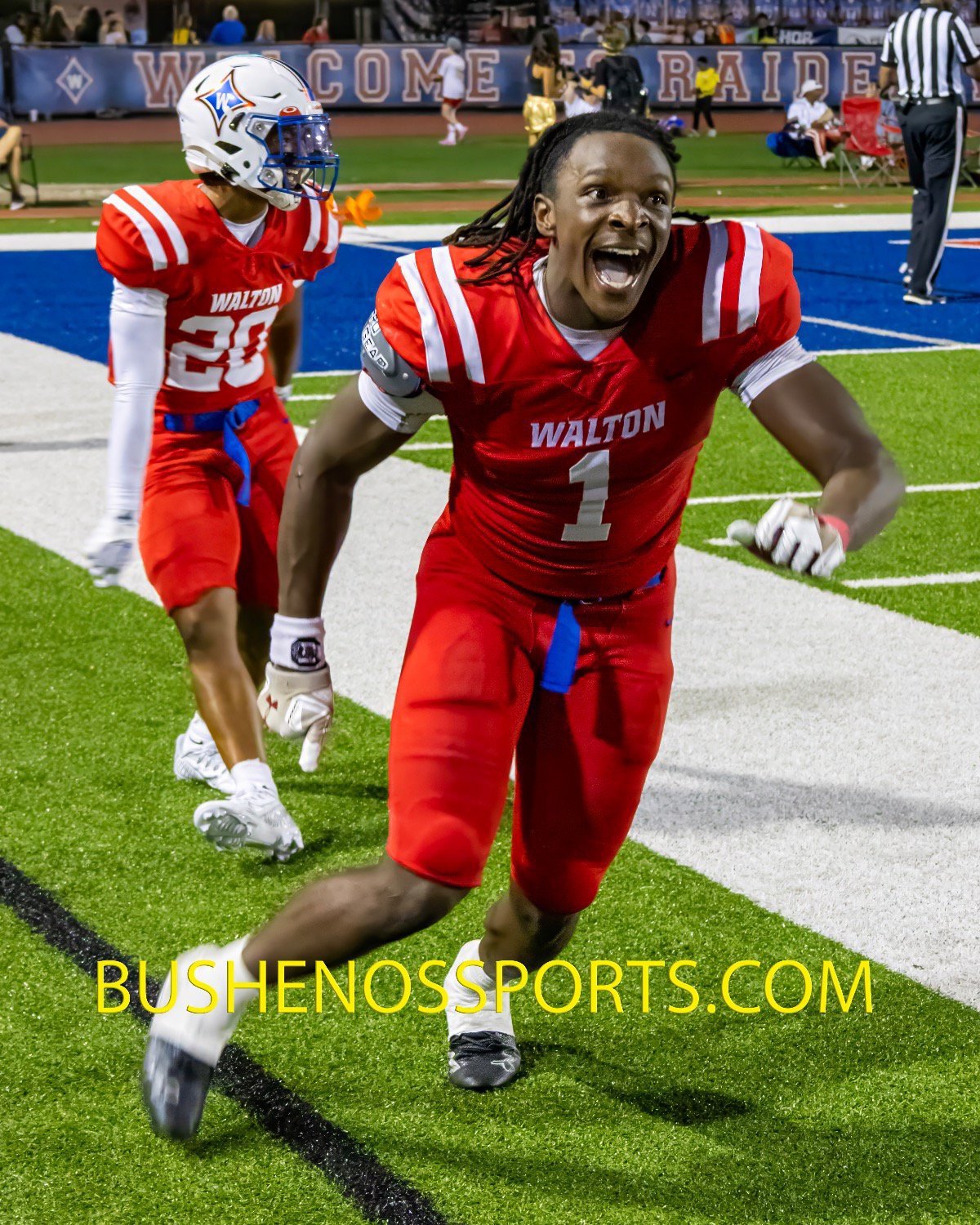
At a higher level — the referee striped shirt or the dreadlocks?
the dreadlocks

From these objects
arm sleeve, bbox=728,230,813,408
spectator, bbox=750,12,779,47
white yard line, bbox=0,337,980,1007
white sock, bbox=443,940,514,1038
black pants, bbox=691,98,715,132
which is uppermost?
arm sleeve, bbox=728,230,813,408

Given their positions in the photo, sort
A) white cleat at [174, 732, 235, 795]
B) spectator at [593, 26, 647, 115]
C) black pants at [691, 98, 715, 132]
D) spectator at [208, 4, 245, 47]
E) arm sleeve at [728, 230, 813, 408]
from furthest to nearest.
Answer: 1. black pants at [691, 98, 715, 132]
2. spectator at [208, 4, 245, 47]
3. spectator at [593, 26, 647, 115]
4. white cleat at [174, 732, 235, 795]
5. arm sleeve at [728, 230, 813, 408]

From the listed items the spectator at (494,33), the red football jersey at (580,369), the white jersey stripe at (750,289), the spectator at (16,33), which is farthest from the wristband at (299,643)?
the spectator at (494,33)

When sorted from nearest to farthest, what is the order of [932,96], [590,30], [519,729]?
1. [519,729]
2. [932,96]
3. [590,30]

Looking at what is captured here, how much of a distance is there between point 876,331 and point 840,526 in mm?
11110

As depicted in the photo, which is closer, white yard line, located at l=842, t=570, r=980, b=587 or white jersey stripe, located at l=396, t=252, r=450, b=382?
white jersey stripe, located at l=396, t=252, r=450, b=382

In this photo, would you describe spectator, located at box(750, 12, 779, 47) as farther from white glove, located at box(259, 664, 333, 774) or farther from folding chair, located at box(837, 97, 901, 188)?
white glove, located at box(259, 664, 333, 774)

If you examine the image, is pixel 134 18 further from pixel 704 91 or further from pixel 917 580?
pixel 917 580

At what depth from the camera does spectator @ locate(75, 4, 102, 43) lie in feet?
107

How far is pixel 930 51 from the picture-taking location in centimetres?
1314

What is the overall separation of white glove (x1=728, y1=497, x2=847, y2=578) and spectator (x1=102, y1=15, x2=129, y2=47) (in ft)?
103

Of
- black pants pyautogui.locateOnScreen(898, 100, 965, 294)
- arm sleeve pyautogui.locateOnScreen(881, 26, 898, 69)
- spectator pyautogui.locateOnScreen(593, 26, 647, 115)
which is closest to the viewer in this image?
black pants pyautogui.locateOnScreen(898, 100, 965, 294)

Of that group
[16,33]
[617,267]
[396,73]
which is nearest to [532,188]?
[617,267]

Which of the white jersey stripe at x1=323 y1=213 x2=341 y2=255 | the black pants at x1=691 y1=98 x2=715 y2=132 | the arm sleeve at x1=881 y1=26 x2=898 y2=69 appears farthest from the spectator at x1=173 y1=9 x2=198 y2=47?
the white jersey stripe at x1=323 y1=213 x2=341 y2=255
